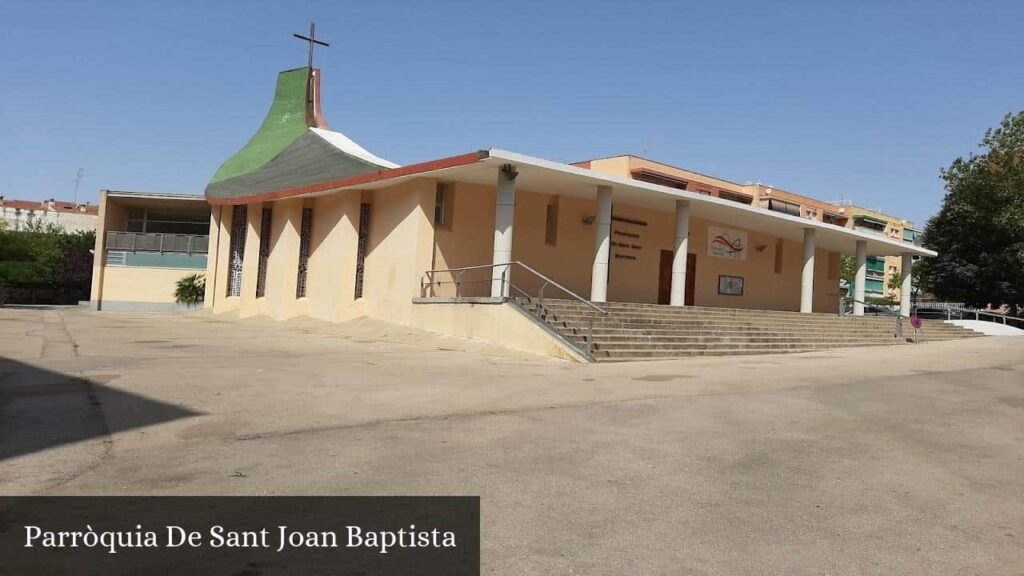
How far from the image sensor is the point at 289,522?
3762 millimetres

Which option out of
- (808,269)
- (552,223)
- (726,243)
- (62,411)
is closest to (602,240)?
(552,223)

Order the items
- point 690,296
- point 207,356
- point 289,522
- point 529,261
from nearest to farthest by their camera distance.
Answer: point 289,522 < point 207,356 < point 529,261 < point 690,296

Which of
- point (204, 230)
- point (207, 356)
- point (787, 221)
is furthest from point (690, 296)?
point (204, 230)

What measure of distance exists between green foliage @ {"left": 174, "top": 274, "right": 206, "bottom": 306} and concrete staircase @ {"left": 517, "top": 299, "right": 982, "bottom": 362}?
72.5ft

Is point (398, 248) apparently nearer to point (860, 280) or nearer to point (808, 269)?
point (808, 269)

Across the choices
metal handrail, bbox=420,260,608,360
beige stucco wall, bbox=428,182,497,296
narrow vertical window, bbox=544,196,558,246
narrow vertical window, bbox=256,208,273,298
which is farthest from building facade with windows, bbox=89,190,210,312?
narrow vertical window, bbox=544,196,558,246

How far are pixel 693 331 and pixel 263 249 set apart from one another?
16.1 m

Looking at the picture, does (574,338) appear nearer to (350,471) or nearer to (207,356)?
(207,356)

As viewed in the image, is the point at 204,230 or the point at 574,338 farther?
the point at 204,230

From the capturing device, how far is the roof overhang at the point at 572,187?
1656 cm

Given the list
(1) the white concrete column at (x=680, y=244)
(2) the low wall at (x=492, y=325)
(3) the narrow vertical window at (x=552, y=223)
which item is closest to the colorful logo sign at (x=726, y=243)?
(1) the white concrete column at (x=680, y=244)

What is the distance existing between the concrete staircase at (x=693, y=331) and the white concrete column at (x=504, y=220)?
3.93ft

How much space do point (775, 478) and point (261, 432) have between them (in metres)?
4.10

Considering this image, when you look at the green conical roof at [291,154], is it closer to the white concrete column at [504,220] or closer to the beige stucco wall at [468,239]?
the beige stucco wall at [468,239]
